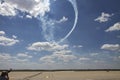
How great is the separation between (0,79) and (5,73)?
2.42ft

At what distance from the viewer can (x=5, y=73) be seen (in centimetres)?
1872

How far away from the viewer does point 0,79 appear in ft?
59.4
